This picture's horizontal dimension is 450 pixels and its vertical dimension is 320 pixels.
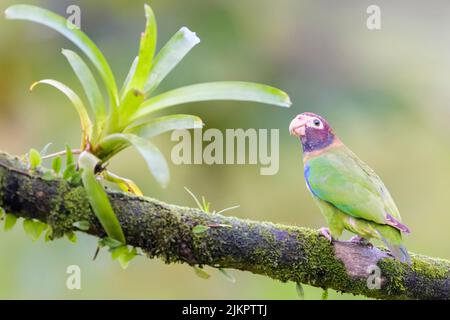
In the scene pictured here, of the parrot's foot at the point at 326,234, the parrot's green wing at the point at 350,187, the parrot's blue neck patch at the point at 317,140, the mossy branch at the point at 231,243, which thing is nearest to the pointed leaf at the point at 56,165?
the mossy branch at the point at 231,243

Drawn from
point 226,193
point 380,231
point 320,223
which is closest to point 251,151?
point 226,193

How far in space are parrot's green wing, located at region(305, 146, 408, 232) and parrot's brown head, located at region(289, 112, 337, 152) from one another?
0.07m

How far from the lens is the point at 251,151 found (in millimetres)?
5227

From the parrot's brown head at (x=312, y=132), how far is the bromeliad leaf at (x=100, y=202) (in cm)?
107

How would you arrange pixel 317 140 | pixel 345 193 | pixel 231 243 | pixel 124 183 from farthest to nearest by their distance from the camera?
1. pixel 317 140
2. pixel 345 193
3. pixel 124 183
4. pixel 231 243

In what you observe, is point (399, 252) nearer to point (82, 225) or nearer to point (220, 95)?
point (220, 95)

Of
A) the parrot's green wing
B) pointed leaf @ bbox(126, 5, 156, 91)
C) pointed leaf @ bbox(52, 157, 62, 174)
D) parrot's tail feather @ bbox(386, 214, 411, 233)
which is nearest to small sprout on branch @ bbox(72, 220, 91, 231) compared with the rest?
pointed leaf @ bbox(52, 157, 62, 174)

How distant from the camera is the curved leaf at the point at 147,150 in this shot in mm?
1887

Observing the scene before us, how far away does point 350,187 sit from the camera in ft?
8.52

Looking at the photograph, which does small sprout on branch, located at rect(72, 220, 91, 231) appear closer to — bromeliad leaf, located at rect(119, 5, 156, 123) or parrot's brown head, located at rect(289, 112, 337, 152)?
bromeliad leaf, located at rect(119, 5, 156, 123)

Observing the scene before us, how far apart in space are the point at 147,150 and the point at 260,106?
11.8 ft

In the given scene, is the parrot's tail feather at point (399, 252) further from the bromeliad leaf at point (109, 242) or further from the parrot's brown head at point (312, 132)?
the bromeliad leaf at point (109, 242)

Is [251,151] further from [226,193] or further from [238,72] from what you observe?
[238,72]

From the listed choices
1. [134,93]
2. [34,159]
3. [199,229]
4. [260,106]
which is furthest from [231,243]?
[260,106]
